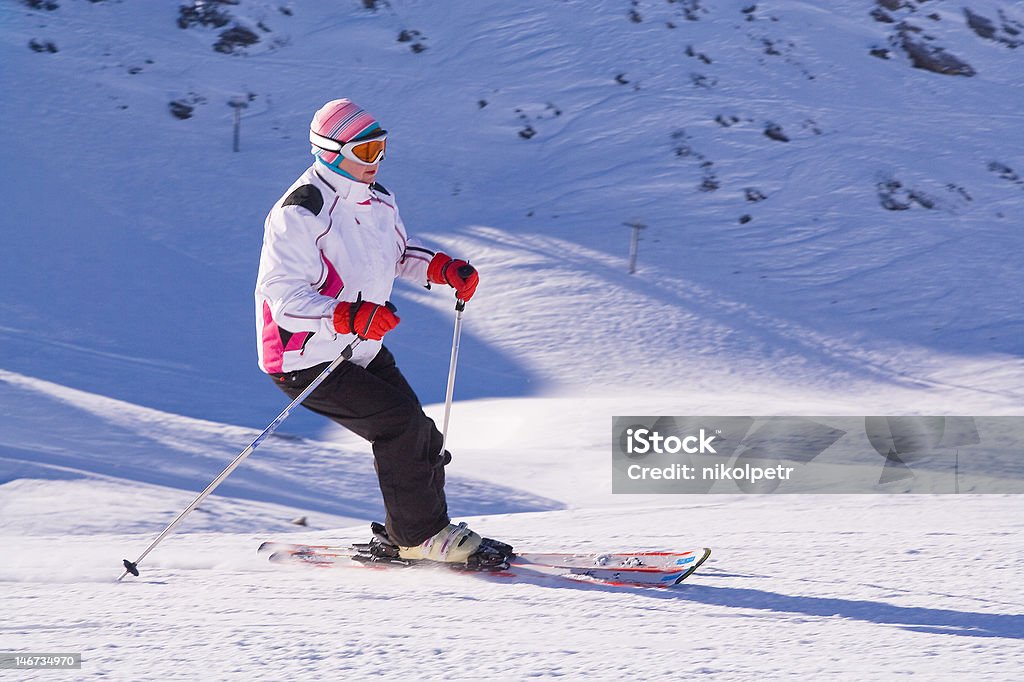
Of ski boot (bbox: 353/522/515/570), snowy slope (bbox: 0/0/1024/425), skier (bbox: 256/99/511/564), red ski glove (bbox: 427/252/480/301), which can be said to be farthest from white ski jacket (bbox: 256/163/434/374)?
snowy slope (bbox: 0/0/1024/425)

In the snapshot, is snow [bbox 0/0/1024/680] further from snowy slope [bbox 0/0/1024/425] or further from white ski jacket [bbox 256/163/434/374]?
white ski jacket [bbox 256/163/434/374]

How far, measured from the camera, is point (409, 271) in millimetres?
4090

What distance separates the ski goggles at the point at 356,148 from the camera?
3.62 meters

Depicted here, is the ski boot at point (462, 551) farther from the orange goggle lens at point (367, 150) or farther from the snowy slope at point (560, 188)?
the snowy slope at point (560, 188)

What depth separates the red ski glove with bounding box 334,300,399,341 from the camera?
3.42 meters

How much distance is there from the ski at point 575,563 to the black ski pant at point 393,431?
0.70 feet

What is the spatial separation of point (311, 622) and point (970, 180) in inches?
619

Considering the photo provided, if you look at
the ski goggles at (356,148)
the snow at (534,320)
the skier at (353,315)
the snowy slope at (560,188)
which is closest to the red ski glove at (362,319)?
the skier at (353,315)

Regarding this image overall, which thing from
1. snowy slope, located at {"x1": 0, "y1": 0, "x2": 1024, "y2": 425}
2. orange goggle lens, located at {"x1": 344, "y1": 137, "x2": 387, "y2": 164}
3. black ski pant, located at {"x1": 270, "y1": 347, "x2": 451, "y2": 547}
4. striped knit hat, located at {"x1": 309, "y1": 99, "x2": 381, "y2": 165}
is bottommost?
snowy slope, located at {"x1": 0, "y1": 0, "x2": 1024, "y2": 425}

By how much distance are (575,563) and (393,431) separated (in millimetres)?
831

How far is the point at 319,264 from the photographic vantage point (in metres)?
3.55

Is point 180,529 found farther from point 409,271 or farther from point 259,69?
point 259,69

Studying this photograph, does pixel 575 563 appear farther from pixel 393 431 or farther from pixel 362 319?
pixel 362 319

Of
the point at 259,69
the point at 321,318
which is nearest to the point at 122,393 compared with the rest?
the point at 321,318
